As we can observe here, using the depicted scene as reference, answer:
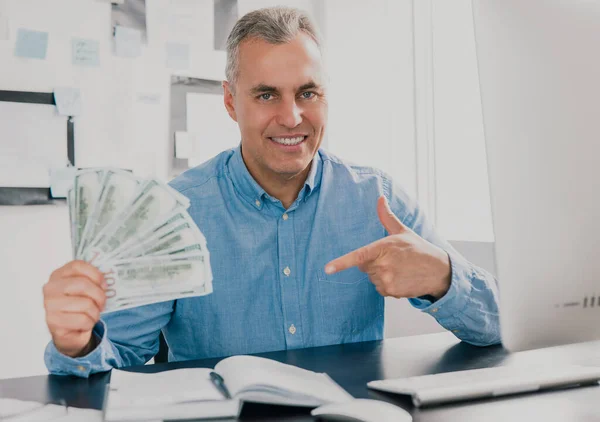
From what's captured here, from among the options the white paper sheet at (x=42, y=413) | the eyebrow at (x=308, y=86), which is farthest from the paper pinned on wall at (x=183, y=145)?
the white paper sheet at (x=42, y=413)

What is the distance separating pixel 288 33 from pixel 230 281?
1.91 feet

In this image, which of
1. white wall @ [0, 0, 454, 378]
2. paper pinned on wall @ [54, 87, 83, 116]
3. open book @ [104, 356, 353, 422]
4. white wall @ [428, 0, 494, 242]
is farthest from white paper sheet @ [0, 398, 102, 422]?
white wall @ [428, 0, 494, 242]

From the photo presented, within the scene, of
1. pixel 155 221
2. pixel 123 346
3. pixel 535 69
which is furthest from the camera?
pixel 123 346

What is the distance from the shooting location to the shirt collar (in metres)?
1.40

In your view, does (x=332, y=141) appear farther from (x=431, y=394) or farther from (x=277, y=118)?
(x=431, y=394)

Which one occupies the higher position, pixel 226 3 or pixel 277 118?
pixel 226 3

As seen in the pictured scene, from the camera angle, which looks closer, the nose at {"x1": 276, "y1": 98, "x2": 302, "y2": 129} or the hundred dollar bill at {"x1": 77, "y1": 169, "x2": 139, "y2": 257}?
the hundred dollar bill at {"x1": 77, "y1": 169, "x2": 139, "y2": 257}

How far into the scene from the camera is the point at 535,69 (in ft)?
2.27

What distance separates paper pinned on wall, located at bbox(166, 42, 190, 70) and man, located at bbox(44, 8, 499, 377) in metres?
1.13

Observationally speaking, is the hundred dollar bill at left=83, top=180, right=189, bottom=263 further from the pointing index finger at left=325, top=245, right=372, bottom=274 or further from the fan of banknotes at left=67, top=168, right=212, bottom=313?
the pointing index finger at left=325, top=245, right=372, bottom=274

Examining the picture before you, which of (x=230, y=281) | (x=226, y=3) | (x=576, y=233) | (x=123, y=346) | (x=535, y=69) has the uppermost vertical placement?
(x=226, y=3)

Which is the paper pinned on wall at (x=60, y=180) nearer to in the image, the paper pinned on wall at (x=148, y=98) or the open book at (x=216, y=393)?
the paper pinned on wall at (x=148, y=98)

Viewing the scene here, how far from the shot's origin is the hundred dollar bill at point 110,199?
912 millimetres

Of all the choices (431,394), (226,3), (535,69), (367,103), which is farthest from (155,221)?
(367,103)
